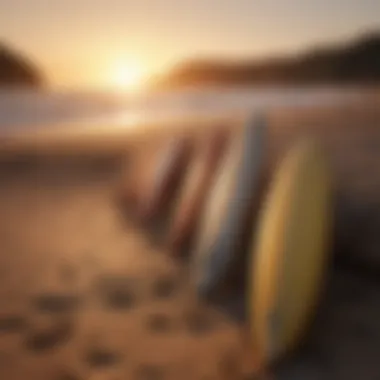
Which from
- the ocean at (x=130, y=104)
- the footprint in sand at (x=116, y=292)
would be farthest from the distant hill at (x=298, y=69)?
the footprint in sand at (x=116, y=292)

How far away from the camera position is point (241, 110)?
153cm

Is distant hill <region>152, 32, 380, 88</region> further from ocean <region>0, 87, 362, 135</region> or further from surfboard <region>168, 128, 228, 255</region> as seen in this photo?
surfboard <region>168, 128, 228, 255</region>

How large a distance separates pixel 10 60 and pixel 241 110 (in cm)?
54

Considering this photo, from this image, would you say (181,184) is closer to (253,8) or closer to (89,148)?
(89,148)

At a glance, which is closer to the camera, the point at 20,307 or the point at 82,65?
the point at 20,307

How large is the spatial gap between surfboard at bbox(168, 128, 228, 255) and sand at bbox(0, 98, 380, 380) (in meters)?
0.05

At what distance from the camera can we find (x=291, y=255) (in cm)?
116

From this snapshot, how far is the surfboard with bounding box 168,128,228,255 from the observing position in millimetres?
1447

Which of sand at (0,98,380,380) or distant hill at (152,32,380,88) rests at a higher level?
distant hill at (152,32,380,88)

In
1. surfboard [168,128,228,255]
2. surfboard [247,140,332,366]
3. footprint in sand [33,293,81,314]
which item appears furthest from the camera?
surfboard [168,128,228,255]

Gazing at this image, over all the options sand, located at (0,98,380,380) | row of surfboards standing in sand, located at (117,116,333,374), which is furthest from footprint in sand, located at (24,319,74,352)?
row of surfboards standing in sand, located at (117,116,333,374)

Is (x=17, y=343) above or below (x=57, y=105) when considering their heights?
below

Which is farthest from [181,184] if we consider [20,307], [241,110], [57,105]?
[20,307]

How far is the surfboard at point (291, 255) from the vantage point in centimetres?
115
